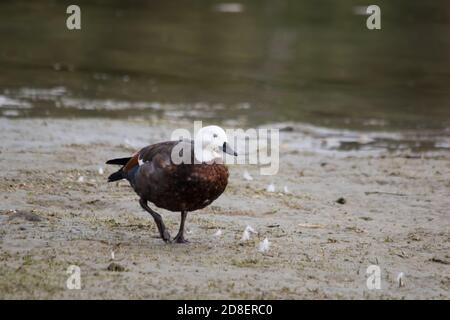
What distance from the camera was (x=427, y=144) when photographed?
13430 mm

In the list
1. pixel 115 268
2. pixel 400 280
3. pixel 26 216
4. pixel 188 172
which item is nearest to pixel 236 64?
pixel 26 216

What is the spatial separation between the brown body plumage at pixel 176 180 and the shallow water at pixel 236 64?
6.14 meters

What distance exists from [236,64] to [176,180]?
1250 centimetres

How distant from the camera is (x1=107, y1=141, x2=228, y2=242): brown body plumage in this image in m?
7.12

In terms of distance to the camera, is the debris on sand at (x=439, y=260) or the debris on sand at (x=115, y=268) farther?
the debris on sand at (x=439, y=260)

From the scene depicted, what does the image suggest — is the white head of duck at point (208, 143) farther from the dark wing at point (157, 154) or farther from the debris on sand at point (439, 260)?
the debris on sand at point (439, 260)

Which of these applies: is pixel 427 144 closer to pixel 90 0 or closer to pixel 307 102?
pixel 307 102

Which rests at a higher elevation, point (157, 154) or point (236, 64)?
point (236, 64)

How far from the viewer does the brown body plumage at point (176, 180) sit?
23.4ft

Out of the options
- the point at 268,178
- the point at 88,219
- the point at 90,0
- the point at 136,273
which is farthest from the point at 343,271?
the point at 90,0

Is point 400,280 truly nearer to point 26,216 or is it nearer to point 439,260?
point 439,260

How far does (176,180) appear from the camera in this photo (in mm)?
7129

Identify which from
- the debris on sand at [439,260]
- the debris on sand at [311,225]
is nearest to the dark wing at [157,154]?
the debris on sand at [311,225]

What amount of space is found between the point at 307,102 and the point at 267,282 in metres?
9.62
